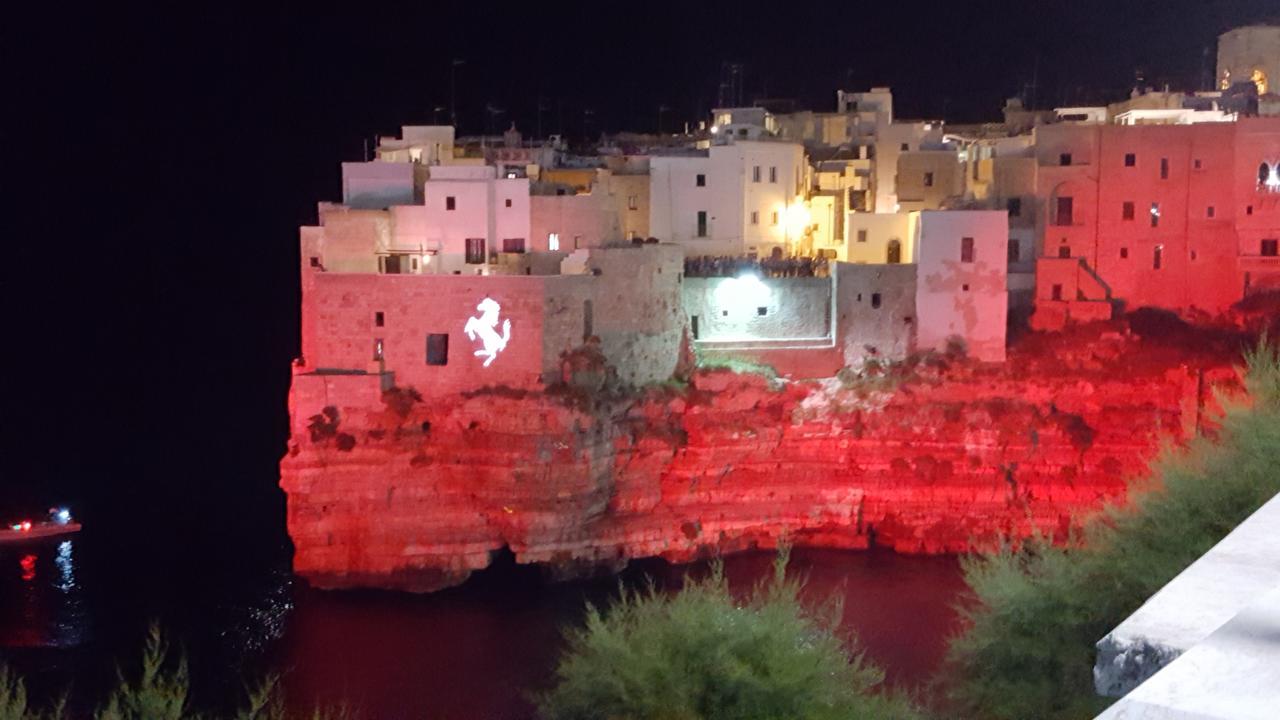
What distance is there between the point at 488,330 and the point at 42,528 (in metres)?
12.7

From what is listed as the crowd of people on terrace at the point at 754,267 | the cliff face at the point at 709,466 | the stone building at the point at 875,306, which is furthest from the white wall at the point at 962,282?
the crowd of people on terrace at the point at 754,267

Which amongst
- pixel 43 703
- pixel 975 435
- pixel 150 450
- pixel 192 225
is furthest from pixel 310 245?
pixel 192 225

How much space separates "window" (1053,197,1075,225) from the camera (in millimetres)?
28719

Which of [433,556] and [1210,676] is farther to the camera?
[433,556]

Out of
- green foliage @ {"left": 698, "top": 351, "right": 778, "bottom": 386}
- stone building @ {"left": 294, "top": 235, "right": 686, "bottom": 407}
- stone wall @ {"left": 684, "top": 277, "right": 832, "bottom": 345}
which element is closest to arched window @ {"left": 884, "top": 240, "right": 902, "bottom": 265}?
stone wall @ {"left": 684, "top": 277, "right": 832, "bottom": 345}

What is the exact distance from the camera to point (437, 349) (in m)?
25.7

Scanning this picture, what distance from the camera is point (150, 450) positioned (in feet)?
134

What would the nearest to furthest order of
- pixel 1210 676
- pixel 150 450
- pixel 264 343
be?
pixel 1210 676 < pixel 150 450 < pixel 264 343

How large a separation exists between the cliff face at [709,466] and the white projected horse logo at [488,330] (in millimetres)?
732

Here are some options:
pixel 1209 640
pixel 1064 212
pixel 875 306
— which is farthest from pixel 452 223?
pixel 1209 640

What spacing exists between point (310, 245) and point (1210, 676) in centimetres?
2537

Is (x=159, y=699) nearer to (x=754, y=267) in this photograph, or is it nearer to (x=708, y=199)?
(x=754, y=267)

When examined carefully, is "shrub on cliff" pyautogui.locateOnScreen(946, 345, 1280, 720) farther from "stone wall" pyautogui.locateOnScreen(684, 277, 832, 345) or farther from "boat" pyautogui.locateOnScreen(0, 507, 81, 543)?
"boat" pyautogui.locateOnScreen(0, 507, 81, 543)

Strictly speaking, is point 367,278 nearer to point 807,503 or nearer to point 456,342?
point 456,342
